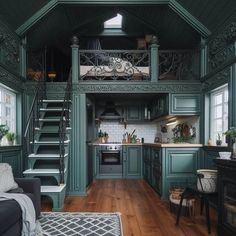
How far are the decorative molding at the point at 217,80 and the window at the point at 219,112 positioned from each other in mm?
115

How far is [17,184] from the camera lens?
341cm

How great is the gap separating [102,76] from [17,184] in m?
3.09

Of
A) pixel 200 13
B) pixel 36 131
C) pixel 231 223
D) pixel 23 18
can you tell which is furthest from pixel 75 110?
pixel 231 223

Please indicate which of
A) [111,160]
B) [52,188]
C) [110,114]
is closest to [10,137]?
[52,188]

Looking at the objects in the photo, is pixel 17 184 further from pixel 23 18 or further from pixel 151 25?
pixel 151 25

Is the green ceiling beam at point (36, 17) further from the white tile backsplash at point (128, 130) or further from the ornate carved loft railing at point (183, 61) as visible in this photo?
the white tile backsplash at point (128, 130)

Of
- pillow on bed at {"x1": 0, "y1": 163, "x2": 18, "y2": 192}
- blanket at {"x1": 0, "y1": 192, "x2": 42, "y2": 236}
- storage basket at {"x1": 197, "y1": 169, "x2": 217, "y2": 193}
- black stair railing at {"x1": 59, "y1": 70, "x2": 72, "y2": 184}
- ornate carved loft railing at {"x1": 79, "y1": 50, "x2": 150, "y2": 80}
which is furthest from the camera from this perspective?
ornate carved loft railing at {"x1": 79, "y1": 50, "x2": 150, "y2": 80}

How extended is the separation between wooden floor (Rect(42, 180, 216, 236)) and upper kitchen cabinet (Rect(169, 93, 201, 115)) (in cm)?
181

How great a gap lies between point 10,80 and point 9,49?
0.59m

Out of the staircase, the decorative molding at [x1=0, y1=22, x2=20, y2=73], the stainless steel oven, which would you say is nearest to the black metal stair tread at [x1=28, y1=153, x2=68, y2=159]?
the staircase

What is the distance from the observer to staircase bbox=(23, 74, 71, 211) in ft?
14.1

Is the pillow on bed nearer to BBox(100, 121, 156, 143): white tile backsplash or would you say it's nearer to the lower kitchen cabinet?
the lower kitchen cabinet

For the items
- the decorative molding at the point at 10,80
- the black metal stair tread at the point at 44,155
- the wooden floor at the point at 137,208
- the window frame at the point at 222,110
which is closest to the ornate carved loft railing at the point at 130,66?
the window frame at the point at 222,110

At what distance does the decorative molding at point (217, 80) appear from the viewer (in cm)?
402
